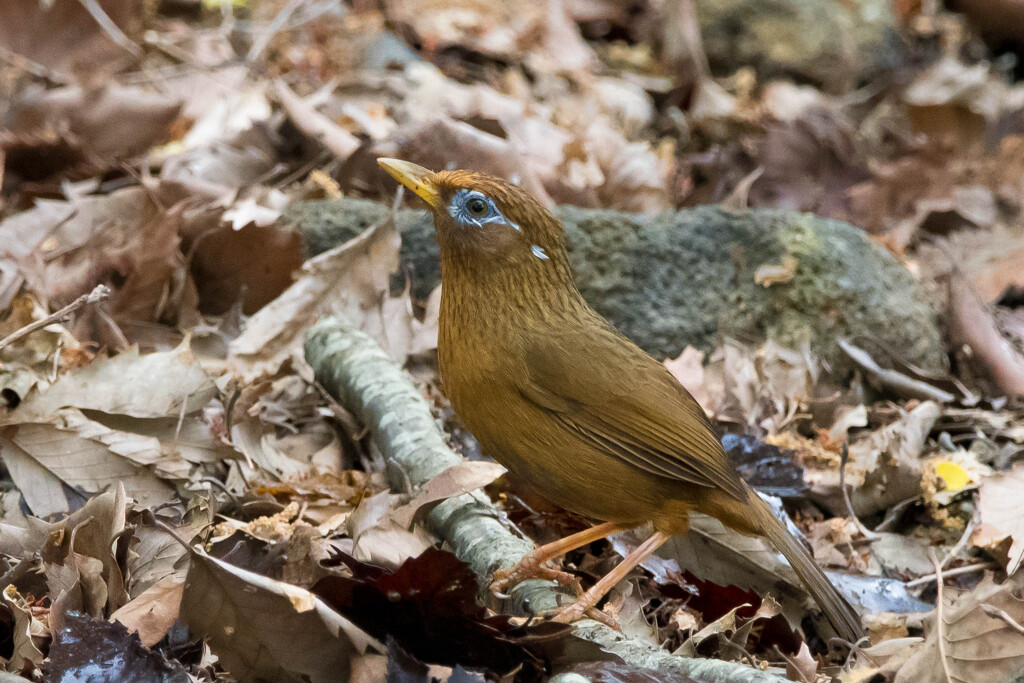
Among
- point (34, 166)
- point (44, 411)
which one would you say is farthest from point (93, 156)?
point (44, 411)

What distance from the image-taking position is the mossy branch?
269cm

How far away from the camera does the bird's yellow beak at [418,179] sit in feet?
11.5

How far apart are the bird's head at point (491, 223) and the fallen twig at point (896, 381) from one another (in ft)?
6.89

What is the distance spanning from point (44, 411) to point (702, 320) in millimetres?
3027

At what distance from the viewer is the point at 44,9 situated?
598 centimetres

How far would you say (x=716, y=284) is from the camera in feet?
16.6

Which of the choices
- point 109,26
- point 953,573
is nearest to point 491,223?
point 953,573

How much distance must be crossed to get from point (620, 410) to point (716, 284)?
183 centimetres

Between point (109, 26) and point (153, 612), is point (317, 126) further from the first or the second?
point (153, 612)

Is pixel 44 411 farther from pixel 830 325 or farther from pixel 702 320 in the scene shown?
pixel 830 325

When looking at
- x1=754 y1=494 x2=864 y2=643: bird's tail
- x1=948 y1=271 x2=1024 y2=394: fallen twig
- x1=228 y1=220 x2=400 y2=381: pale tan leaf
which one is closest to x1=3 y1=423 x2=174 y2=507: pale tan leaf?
x1=228 y1=220 x2=400 y2=381: pale tan leaf

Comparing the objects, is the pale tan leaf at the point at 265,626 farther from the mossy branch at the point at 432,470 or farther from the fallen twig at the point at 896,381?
the fallen twig at the point at 896,381

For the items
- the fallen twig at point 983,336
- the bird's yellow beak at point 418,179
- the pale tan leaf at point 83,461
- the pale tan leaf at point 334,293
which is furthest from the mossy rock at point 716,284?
the pale tan leaf at point 83,461

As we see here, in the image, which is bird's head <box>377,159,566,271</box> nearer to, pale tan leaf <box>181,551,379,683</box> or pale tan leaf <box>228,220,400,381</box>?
pale tan leaf <box>228,220,400,381</box>
